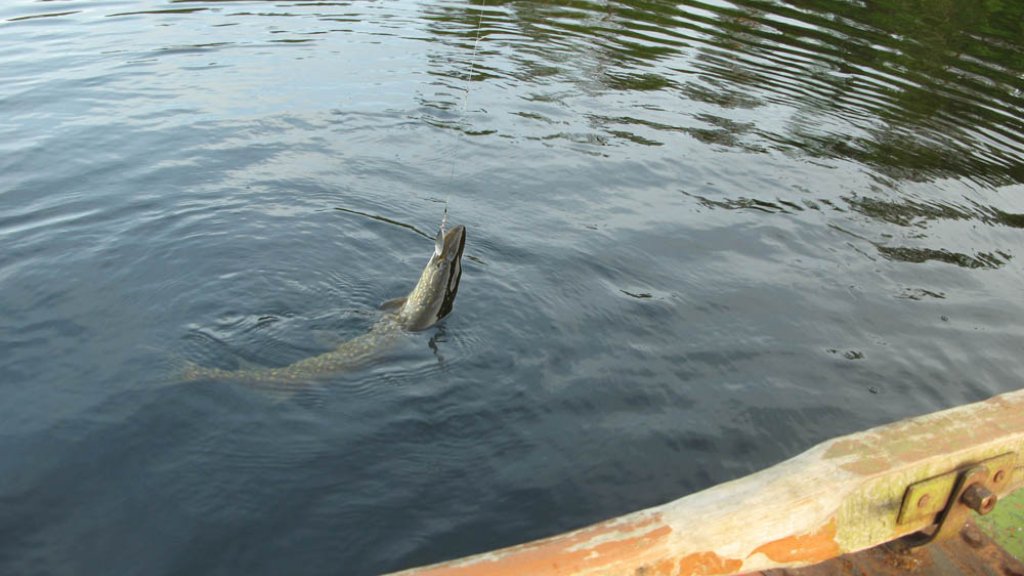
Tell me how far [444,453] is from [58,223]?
16.6 feet

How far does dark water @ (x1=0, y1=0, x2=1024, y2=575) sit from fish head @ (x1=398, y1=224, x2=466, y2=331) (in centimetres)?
17

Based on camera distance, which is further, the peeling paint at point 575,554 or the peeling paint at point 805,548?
the peeling paint at point 805,548

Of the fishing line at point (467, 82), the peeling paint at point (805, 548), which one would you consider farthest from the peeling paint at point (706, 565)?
the fishing line at point (467, 82)

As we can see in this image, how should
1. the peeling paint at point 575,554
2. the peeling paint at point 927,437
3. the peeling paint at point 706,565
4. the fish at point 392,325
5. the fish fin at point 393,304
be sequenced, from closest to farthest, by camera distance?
the peeling paint at point 575,554
the peeling paint at point 706,565
the peeling paint at point 927,437
the fish at point 392,325
the fish fin at point 393,304

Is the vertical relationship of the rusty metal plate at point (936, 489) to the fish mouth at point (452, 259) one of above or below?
above

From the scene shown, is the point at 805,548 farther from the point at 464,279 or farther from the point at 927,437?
the point at 464,279

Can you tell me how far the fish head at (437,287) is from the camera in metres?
6.57

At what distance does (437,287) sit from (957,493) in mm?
4123

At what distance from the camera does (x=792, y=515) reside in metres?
3.05

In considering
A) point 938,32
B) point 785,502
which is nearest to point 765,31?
point 938,32

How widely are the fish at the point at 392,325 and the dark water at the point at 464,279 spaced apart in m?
0.13

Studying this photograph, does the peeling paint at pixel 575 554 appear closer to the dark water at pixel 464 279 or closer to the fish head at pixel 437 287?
the dark water at pixel 464 279

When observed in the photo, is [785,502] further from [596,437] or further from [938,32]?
[938,32]

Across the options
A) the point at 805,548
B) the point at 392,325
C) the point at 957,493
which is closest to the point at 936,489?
the point at 957,493
